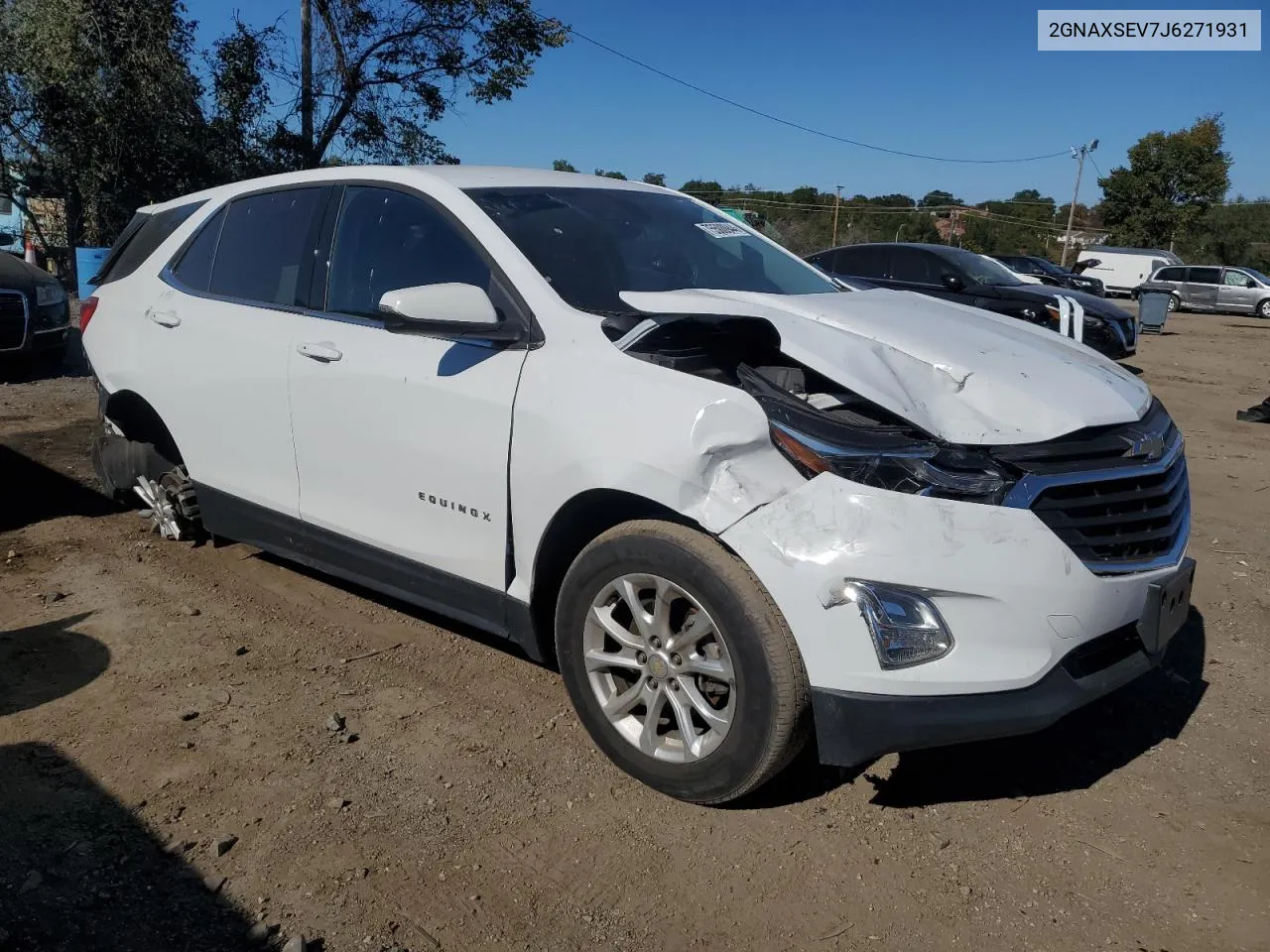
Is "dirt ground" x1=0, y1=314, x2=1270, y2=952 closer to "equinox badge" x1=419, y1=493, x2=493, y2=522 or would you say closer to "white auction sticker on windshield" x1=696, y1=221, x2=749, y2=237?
"equinox badge" x1=419, y1=493, x2=493, y2=522

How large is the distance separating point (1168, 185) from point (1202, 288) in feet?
58.1

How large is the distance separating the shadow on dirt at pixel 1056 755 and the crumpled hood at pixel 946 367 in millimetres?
1127

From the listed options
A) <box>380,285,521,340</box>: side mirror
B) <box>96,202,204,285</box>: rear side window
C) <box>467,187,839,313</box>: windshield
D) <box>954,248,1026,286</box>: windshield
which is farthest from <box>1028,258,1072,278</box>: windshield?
<box>380,285,521,340</box>: side mirror

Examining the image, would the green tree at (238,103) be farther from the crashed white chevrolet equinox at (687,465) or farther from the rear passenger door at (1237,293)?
the rear passenger door at (1237,293)

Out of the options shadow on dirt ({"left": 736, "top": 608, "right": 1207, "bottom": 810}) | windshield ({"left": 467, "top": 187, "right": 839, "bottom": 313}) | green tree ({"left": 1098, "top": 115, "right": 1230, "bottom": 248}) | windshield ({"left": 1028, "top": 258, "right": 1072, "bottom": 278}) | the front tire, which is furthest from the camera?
green tree ({"left": 1098, "top": 115, "right": 1230, "bottom": 248})

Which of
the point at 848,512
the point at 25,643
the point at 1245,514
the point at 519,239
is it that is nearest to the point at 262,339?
the point at 519,239

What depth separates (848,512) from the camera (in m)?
2.51

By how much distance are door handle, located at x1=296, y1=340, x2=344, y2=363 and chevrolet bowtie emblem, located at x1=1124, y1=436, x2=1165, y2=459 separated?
2.61m

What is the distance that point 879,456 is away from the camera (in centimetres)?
259

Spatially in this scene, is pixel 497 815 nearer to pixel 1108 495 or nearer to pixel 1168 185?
pixel 1108 495

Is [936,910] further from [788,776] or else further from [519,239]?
[519,239]

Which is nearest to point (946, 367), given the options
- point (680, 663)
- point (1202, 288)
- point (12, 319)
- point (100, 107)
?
point (680, 663)

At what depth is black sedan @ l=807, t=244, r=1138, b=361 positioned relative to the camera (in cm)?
1165

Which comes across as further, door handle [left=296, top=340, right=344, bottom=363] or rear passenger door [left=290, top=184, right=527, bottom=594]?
door handle [left=296, top=340, right=344, bottom=363]
